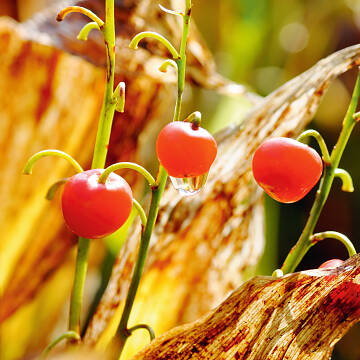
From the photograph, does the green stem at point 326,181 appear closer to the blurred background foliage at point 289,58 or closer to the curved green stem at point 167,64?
the curved green stem at point 167,64

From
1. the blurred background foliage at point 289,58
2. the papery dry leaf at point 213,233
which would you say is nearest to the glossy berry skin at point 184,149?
the papery dry leaf at point 213,233

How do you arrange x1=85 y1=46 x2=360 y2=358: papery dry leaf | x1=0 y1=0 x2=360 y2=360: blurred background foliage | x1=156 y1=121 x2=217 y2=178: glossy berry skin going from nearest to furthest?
x1=156 y1=121 x2=217 y2=178: glossy berry skin → x1=85 y1=46 x2=360 y2=358: papery dry leaf → x1=0 y1=0 x2=360 y2=360: blurred background foliage

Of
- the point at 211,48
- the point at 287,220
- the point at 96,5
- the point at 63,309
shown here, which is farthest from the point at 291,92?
the point at 211,48

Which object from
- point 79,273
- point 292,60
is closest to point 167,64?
point 79,273

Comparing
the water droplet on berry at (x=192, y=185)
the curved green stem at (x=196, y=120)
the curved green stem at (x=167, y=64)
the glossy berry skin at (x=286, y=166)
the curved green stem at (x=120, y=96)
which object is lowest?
the water droplet on berry at (x=192, y=185)

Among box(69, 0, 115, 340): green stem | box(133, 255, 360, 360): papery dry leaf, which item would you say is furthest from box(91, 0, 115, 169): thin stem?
box(133, 255, 360, 360): papery dry leaf

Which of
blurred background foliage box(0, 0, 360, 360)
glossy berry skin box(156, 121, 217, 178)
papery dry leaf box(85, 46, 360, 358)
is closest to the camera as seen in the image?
glossy berry skin box(156, 121, 217, 178)

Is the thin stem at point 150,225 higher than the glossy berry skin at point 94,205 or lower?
lower

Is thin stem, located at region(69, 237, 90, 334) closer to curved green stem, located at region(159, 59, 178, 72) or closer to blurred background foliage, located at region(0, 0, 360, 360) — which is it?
curved green stem, located at region(159, 59, 178, 72)
